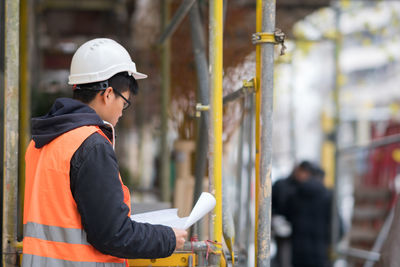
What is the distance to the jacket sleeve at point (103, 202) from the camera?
175cm

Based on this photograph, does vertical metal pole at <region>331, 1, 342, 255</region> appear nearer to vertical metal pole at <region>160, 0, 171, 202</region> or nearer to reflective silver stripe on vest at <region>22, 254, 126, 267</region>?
vertical metal pole at <region>160, 0, 171, 202</region>

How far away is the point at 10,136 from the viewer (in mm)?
2264

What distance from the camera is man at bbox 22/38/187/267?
5.78 feet

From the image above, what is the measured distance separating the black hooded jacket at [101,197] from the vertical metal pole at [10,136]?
0.44 metres

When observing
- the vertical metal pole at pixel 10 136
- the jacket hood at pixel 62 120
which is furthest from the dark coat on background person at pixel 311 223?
the jacket hood at pixel 62 120

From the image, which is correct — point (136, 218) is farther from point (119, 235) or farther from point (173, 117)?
point (173, 117)

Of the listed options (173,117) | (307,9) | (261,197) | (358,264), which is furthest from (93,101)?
(358,264)

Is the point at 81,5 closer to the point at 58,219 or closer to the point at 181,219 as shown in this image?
the point at 181,219

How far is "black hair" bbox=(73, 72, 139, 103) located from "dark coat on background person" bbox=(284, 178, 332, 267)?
516 cm

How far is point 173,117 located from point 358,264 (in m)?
4.24

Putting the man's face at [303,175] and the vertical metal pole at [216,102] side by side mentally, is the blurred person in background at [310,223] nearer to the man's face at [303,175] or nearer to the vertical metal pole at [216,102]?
the man's face at [303,175]

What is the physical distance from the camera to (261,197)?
2.21m

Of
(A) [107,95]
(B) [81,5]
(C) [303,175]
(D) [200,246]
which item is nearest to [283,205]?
(C) [303,175]

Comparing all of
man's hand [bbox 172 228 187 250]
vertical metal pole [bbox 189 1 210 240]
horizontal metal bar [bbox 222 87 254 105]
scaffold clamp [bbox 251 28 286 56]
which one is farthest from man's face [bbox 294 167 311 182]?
man's hand [bbox 172 228 187 250]
